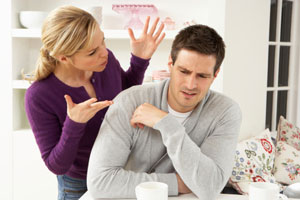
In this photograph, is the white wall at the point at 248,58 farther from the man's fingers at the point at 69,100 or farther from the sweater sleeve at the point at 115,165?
the man's fingers at the point at 69,100

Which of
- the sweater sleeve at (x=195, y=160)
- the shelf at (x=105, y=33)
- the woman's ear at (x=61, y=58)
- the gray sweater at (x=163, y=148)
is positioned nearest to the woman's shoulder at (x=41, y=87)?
the woman's ear at (x=61, y=58)

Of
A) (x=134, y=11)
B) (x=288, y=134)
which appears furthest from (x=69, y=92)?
(x=288, y=134)

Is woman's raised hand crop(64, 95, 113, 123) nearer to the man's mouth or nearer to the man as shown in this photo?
the man

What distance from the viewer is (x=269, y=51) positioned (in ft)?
12.0

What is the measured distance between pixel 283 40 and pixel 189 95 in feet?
8.17

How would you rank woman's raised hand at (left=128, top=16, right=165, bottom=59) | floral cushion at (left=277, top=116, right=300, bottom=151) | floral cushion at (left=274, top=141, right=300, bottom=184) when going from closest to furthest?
1. woman's raised hand at (left=128, top=16, right=165, bottom=59)
2. floral cushion at (left=274, top=141, right=300, bottom=184)
3. floral cushion at (left=277, top=116, right=300, bottom=151)

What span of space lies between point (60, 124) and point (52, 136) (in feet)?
0.25

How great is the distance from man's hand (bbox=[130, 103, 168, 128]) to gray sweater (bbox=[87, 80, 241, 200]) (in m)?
0.02

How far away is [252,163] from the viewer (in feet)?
9.51

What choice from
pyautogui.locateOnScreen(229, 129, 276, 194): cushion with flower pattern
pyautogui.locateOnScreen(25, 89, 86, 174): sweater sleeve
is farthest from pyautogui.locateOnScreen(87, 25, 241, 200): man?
pyautogui.locateOnScreen(229, 129, 276, 194): cushion with flower pattern

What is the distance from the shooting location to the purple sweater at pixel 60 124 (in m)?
1.61

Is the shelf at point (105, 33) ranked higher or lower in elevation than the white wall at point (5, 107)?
higher

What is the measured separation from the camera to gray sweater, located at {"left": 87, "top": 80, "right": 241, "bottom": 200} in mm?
1498

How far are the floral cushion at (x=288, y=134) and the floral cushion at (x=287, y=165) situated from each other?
0.17 m
